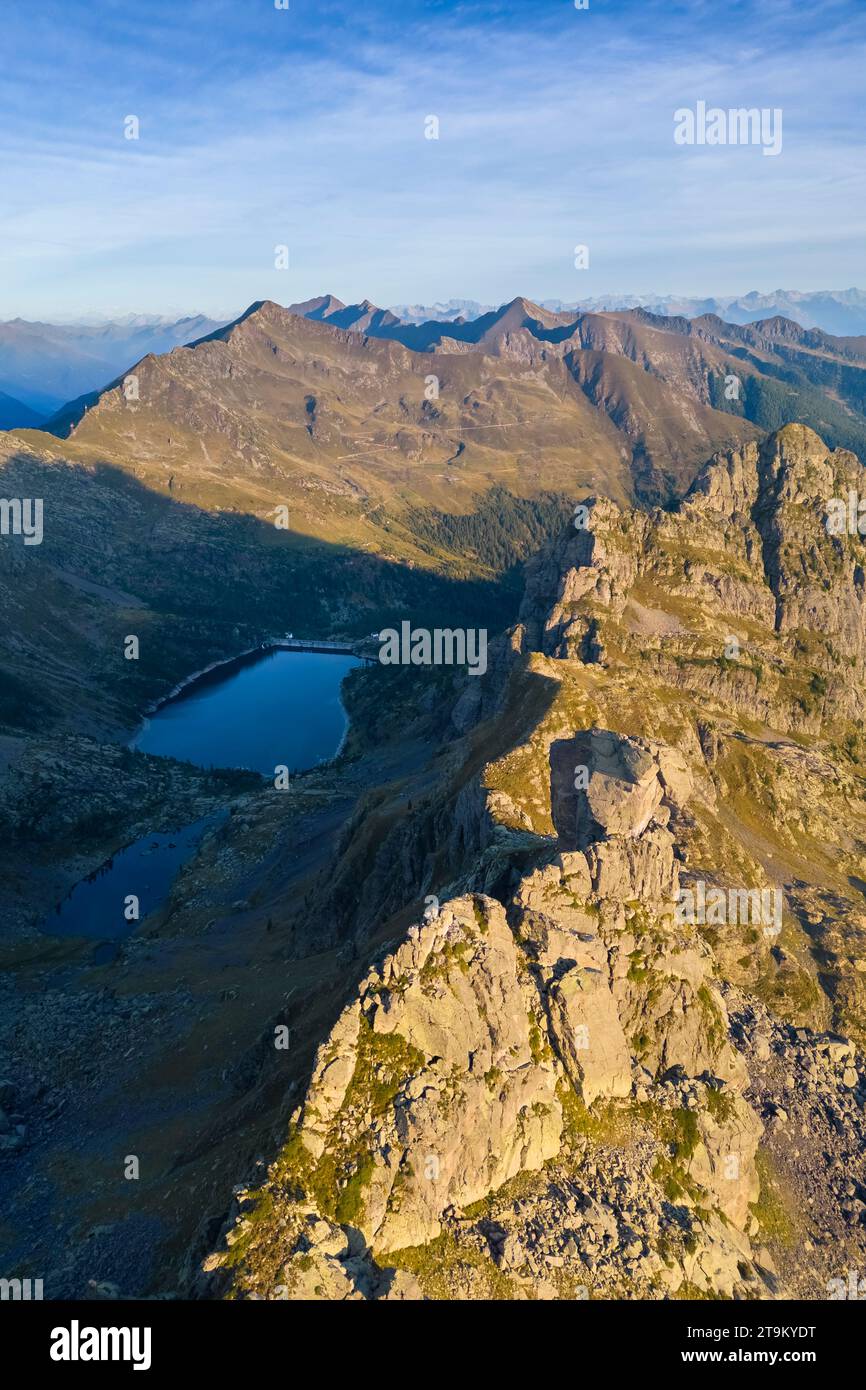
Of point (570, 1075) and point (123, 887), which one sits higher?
point (570, 1075)

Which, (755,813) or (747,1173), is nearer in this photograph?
(747,1173)

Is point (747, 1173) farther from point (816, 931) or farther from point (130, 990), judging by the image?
point (130, 990)

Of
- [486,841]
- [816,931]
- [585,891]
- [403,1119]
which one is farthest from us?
[816,931]

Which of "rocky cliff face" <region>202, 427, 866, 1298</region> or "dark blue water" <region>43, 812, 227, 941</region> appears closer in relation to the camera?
"rocky cliff face" <region>202, 427, 866, 1298</region>

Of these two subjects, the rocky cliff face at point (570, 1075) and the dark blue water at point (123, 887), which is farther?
the dark blue water at point (123, 887)

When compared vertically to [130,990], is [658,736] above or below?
above

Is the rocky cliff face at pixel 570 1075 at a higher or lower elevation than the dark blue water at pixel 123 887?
higher

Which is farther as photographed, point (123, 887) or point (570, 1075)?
point (123, 887)

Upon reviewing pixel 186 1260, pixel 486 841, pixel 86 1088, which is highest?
pixel 486 841

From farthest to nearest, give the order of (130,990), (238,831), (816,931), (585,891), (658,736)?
(238,831) → (658,736) → (816,931) → (130,990) → (585,891)

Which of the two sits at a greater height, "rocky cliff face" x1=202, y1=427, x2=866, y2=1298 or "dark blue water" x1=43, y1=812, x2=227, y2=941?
"rocky cliff face" x1=202, y1=427, x2=866, y2=1298

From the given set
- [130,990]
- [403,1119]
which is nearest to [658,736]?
[130,990]
